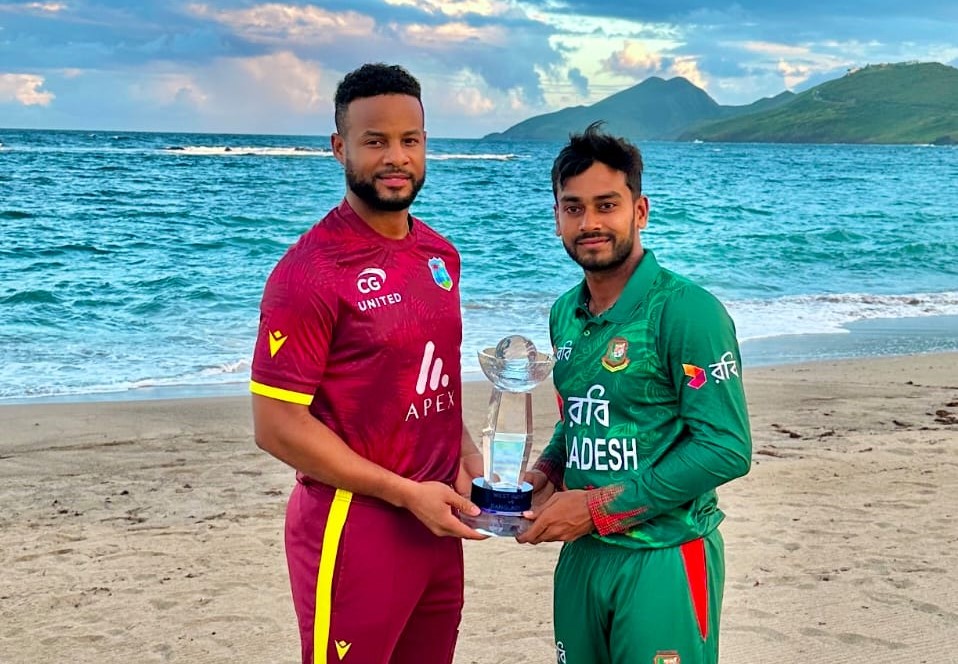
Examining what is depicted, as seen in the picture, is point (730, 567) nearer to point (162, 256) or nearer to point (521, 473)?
point (521, 473)

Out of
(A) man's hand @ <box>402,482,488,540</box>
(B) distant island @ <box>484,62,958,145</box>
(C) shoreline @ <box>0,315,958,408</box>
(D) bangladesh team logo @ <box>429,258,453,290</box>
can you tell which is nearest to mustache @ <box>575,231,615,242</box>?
(D) bangladesh team logo @ <box>429,258,453,290</box>

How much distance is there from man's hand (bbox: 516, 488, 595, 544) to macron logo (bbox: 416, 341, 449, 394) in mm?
422

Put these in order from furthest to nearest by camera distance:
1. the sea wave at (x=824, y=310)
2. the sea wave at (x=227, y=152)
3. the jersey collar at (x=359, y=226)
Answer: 1. the sea wave at (x=227, y=152)
2. the sea wave at (x=824, y=310)
3. the jersey collar at (x=359, y=226)

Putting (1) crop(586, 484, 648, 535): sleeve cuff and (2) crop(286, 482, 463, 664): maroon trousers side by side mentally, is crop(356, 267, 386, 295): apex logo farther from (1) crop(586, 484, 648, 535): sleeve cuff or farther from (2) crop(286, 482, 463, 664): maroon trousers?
(1) crop(586, 484, 648, 535): sleeve cuff

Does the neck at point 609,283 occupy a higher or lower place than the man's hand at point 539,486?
higher

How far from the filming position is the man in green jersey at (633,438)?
2463 mm

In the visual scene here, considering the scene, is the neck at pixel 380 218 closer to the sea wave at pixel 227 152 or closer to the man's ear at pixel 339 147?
the man's ear at pixel 339 147

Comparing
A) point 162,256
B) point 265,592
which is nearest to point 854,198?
point 162,256

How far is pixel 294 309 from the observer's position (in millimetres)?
2496

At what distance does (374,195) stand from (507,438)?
739 mm

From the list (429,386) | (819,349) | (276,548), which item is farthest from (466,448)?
(819,349)

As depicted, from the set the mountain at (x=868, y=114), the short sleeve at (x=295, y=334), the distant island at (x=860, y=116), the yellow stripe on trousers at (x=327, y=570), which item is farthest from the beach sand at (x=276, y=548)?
Result: the mountain at (x=868, y=114)

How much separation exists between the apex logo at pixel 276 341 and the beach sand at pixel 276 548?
96.7 inches

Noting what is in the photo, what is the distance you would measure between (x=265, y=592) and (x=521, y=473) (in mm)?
2743
